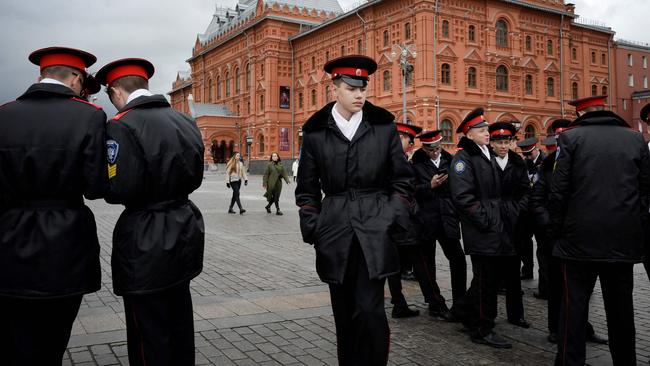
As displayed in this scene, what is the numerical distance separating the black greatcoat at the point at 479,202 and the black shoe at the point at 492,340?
0.77m

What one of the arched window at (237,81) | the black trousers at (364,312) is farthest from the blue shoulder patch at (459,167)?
the arched window at (237,81)

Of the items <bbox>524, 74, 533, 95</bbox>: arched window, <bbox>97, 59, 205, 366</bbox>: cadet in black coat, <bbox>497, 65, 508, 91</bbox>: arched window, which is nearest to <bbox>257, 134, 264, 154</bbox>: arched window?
<bbox>497, 65, 508, 91</bbox>: arched window

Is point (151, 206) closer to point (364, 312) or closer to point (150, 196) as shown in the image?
point (150, 196)

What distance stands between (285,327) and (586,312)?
277cm

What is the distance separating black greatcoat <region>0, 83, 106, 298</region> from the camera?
306 cm

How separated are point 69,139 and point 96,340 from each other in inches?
99.7

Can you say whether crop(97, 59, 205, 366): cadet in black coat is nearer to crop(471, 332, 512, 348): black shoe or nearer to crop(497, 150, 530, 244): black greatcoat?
crop(471, 332, 512, 348): black shoe

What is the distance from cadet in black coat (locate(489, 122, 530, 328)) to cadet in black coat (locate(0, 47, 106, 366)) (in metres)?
3.89

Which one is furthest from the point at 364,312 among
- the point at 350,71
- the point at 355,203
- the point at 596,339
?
the point at 596,339

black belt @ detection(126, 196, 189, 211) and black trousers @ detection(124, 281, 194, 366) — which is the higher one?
black belt @ detection(126, 196, 189, 211)

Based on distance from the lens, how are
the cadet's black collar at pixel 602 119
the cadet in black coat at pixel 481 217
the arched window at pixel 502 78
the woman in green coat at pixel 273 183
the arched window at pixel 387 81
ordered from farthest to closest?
the arched window at pixel 502 78
the arched window at pixel 387 81
the woman in green coat at pixel 273 183
the cadet in black coat at pixel 481 217
the cadet's black collar at pixel 602 119

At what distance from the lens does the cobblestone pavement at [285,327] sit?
15.1ft

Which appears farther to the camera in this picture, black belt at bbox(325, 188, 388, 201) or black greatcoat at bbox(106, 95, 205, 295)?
black belt at bbox(325, 188, 388, 201)

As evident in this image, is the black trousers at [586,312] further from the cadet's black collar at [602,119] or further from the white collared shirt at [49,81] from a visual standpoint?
the white collared shirt at [49,81]
